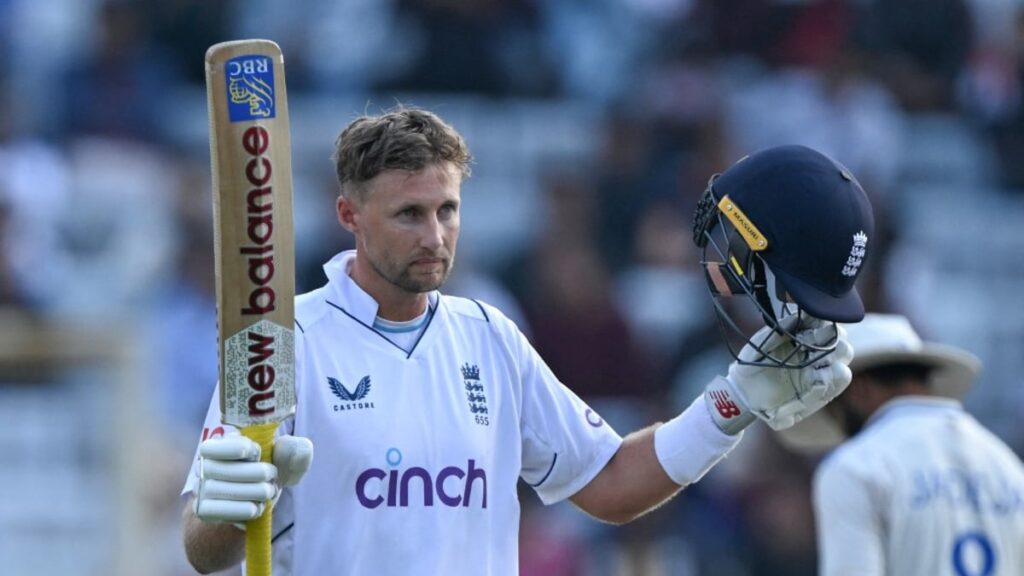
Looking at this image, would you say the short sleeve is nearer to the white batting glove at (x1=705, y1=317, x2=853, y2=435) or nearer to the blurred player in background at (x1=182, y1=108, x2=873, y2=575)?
the blurred player in background at (x1=182, y1=108, x2=873, y2=575)

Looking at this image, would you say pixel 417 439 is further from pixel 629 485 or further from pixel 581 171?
pixel 581 171

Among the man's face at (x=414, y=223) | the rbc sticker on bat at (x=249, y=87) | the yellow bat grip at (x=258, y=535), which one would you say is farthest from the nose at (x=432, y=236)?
the yellow bat grip at (x=258, y=535)

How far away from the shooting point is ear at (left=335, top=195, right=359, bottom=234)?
447cm

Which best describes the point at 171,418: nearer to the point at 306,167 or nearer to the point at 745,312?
the point at 306,167

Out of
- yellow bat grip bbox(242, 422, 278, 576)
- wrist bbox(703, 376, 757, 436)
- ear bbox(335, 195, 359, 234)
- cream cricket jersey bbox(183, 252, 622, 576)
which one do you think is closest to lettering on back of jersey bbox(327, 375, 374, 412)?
cream cricket jersey bbox(183, 252, 622, 576)

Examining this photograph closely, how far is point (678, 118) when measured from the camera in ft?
38.1

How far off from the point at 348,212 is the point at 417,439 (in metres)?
0.59

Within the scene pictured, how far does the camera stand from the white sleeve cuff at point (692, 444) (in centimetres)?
445

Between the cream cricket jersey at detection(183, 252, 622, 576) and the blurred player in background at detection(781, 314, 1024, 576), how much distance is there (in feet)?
4.05

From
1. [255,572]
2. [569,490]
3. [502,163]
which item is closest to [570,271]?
[502,163]

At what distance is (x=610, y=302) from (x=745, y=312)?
2.51 ft

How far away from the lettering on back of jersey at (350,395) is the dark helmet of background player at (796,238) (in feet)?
2.98

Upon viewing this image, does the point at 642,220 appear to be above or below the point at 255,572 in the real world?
above

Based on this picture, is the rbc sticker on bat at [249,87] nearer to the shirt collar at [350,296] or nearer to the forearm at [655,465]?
the shirt collar at [350,296]
